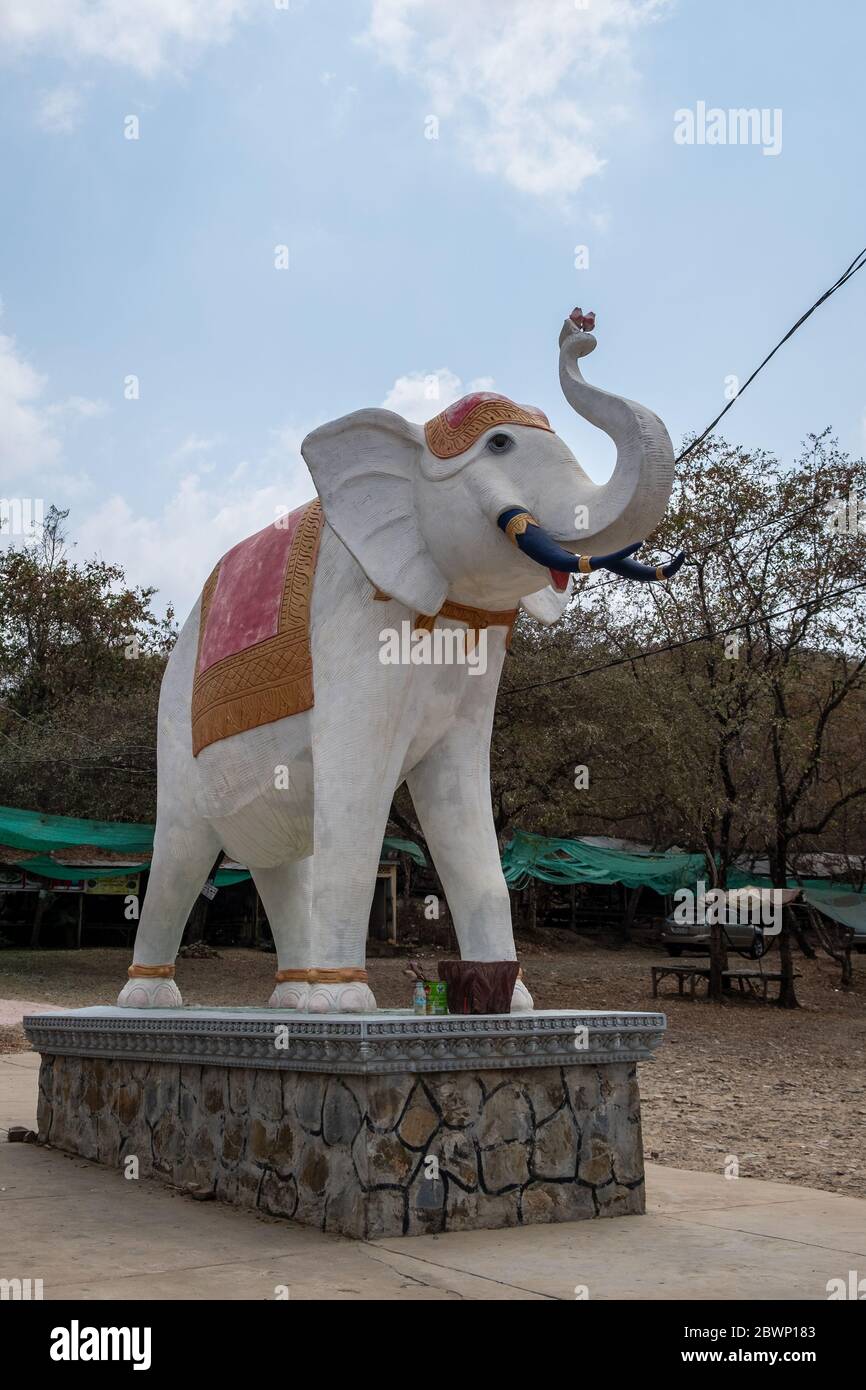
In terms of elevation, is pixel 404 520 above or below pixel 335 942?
above

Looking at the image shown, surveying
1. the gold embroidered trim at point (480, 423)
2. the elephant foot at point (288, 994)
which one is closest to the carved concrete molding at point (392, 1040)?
the elephant foot at point (288, 994)

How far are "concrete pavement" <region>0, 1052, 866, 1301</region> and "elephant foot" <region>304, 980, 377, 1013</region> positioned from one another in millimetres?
722

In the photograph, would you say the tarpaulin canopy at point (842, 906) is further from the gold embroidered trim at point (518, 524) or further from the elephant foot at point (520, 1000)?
the gold embroidered trim at point (518, 524)

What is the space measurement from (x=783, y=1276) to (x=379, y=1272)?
45.2 inches

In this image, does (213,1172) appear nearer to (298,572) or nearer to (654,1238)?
(654,1238)

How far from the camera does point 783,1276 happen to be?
12.8ft

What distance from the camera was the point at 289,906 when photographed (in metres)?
6.48

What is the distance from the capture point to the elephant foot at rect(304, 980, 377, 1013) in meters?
4.84

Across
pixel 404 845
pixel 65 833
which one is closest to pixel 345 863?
pixel 65 833

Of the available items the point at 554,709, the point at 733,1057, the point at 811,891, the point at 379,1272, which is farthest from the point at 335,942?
the point at 811,891

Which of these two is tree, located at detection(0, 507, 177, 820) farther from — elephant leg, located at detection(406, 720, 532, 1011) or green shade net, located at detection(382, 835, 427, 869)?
elephant leg, located at detection(406, 720, 532, 1011)

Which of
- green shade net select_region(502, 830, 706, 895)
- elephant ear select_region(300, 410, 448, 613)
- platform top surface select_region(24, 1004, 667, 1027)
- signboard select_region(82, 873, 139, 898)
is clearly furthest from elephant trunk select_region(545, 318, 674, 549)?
signboard select_region(82, 873, 139, 898)

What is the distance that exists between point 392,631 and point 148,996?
7.42 ft

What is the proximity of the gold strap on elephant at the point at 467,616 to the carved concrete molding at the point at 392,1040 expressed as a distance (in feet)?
4.83
